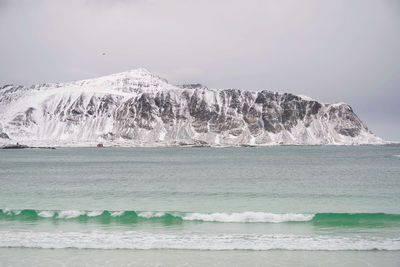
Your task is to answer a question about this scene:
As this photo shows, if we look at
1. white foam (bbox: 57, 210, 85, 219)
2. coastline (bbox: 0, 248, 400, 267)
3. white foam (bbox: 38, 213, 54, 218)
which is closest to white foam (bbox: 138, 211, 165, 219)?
white foam (bbox: 57, 210, 85, 219)

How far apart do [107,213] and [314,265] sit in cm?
1313

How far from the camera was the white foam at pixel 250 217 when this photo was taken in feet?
71.6

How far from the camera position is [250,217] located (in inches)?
872

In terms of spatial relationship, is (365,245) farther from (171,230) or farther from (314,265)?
(171,230)

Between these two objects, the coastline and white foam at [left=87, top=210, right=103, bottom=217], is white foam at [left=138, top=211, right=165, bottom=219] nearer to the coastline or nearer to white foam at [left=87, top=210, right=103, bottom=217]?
white foam at [left=87, top=210, right=103, bottom=217]

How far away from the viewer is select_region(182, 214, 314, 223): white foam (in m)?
21.8

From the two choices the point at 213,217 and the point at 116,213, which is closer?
the point at 213,217

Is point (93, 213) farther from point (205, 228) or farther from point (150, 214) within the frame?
point (205, 228)

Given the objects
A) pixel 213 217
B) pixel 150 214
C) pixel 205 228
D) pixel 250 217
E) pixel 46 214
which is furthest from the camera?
pixel 46 214

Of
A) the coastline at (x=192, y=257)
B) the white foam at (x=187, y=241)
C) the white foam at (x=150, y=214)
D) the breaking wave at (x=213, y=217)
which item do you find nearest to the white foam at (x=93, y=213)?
the breaking wave at (x=213, y=217)

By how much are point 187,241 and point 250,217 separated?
548 centimetres

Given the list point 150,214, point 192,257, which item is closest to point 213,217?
point 150,214

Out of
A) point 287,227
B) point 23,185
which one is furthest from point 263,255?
point 23,185

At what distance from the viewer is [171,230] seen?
19.8 m
